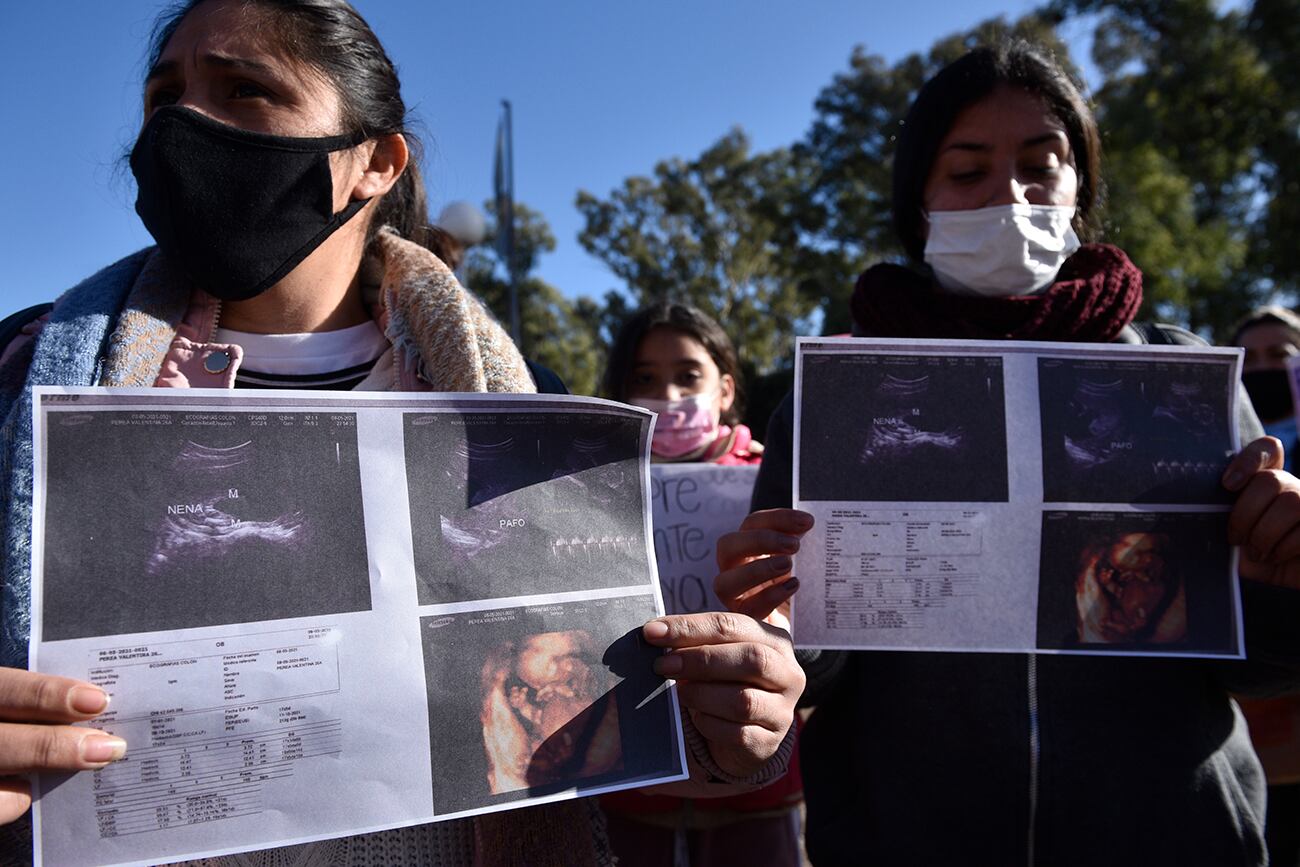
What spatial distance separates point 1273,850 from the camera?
3.35 meters

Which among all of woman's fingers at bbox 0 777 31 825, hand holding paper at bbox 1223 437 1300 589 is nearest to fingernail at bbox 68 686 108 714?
woman's fingers at bbox 0 777 31 825

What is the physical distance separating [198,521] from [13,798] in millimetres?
351

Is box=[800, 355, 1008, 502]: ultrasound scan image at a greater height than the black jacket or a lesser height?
greater

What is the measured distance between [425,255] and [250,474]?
746 millimetres

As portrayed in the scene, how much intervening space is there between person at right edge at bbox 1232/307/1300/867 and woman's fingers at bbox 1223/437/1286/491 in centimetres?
62

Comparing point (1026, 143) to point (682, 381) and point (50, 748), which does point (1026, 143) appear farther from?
point (50, 748)

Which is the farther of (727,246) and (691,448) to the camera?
(727,246)

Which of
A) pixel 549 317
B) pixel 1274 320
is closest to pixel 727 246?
pixel 549 317

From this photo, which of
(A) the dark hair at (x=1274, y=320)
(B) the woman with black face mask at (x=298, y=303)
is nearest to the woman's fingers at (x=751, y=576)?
(B) the woman with black face mask at (x=298, y=303)

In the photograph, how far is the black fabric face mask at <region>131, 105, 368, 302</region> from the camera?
4.61ft

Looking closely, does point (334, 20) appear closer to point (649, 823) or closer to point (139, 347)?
point (139, 347)

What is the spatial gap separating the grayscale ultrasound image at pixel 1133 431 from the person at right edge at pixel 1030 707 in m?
0.06

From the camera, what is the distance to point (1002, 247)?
1828 mm

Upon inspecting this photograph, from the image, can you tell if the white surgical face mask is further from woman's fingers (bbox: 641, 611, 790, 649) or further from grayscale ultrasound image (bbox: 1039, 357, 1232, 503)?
woman's fingers (bbox: 641, 611, 790, 649)
